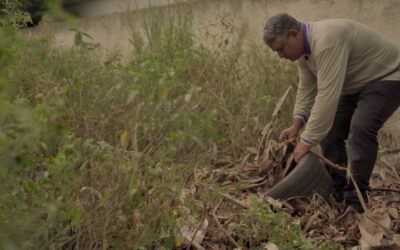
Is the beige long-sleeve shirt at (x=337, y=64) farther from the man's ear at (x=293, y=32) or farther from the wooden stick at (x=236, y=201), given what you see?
the wooden stick at (x=236, y=201)

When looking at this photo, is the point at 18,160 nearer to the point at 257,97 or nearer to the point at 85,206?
the point at 85,206

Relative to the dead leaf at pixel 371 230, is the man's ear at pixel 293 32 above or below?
above

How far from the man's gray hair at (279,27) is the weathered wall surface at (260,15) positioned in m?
2.01

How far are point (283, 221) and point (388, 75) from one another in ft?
5.45

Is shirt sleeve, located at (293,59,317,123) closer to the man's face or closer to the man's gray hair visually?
the man's face

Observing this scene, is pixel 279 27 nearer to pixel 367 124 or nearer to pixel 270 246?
pixel 367 124

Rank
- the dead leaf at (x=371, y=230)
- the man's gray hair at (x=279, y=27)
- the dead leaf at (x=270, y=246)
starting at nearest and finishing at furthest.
Result: the dead leaf at (x=270, y=246), the dead leaf at (x=371, y=230), the man's gray hair at (x=279, y=27)

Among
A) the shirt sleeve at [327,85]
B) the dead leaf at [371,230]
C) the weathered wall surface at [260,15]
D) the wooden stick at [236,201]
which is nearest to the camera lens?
the dead leaf at [371,230]

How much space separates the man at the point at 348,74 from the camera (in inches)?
173

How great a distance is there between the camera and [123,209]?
9.65 ft

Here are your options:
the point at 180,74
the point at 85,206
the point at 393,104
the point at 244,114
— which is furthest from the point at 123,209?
the point at 244,114

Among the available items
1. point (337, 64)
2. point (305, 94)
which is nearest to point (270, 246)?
point (337, 64)

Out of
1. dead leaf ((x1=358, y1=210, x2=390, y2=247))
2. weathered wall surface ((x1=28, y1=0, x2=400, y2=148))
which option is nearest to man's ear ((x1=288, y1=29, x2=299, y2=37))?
dead leaf ((x1=358, y1=210, x2=390, y2=247))

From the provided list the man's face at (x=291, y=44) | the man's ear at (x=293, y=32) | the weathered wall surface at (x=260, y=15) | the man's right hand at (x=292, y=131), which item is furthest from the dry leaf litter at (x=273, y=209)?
the weathered wall surface at (x=260, y=15)
